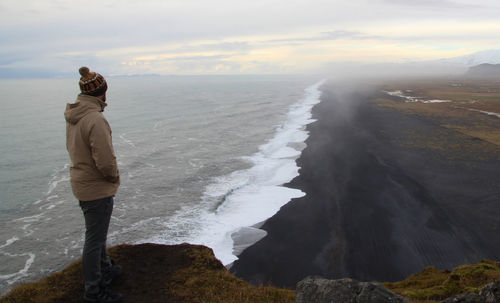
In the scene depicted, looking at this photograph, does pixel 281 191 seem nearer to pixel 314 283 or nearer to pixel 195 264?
pixel 195 264

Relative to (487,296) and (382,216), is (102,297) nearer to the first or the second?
(487,296)

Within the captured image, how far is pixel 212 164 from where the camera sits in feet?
87.8

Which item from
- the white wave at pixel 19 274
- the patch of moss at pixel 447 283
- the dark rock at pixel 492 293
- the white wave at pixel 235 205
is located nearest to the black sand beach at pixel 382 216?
the white wave at pixel 235 205

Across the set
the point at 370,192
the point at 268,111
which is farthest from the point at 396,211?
the point at 268,111

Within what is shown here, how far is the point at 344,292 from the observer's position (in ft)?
15.9

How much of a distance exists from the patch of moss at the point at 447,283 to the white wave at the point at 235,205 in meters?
6.51

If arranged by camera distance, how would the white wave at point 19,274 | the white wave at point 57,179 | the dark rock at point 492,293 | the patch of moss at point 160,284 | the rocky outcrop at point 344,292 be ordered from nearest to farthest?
the dark rock at point 492,293
the rocky outcrop at point 344,292
the patch of moss at point 160,284
the white wave at point 19,274
the white wave at point 57,179

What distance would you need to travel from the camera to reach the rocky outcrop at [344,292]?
4556mm

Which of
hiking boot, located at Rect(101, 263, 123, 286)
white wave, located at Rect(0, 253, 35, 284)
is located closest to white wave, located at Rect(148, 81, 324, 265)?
white wave, located at Rect(0, 253, 35, 284)

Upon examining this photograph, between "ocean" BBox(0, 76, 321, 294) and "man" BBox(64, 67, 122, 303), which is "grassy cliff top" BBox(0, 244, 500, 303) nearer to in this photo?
"man" BBox(64, 67, 122, 303)

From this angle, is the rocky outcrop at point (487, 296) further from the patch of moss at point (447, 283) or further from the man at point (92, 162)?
the man at point (92, 162)

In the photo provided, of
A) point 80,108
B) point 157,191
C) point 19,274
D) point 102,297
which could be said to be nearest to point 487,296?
point 102,297

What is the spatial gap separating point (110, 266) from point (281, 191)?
14509mm

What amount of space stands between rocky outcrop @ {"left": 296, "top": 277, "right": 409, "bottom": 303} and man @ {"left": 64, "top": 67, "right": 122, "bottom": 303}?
10.8ft
